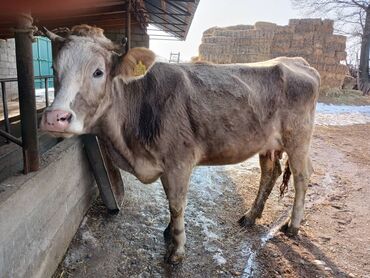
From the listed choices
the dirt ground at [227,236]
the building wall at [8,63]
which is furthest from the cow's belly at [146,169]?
the building wall at [8,63]

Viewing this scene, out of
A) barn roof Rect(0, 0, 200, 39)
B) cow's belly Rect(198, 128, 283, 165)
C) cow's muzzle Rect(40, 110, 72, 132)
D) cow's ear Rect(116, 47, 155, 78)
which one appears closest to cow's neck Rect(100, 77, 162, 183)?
cow's ear Rect(116, 47, 155, 78)

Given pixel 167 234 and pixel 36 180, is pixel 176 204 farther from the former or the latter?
pixel 36 180

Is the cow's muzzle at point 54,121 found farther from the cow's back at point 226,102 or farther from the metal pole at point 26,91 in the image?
the cow's back at point 226,102

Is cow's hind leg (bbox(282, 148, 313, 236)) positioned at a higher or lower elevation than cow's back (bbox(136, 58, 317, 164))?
lower

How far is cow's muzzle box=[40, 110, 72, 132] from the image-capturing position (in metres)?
2.33

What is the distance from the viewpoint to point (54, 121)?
7.64 feet

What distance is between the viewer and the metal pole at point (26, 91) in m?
2.39

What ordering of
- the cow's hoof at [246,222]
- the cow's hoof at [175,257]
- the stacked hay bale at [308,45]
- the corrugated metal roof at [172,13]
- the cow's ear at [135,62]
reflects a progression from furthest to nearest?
the stacked hay bale at [308,45]
the corrugated metal roof at [172,13]
the cow's hoof at [246,222]
the cow's hoof at [175,257]
the cow's ear at [135,62]

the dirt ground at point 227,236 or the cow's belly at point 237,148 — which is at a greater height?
the cow's belly at point 237,148

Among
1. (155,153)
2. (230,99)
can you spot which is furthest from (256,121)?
(155,153)

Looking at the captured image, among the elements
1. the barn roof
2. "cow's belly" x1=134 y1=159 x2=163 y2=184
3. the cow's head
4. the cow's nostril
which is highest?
the barn roof

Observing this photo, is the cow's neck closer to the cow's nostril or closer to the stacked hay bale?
the cow's nostril

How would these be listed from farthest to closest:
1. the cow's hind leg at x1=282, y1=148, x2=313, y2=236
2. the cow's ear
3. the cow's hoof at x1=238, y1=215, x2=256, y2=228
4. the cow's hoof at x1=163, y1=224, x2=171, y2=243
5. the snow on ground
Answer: the snow on ground → the cow's hoof at x1=238, y1=215, x2=256, y2=228 → the cow's hind leg at x1=282, y1=148, x2=313, y2=236 → the cow's hoof at x1=163, y1=224, x2=171, y2=243 → the cow's ear

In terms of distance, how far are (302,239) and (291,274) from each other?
0.71 meters
